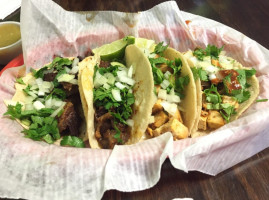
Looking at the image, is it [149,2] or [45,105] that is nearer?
[45,105]

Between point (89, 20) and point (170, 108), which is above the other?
point (89, 20)

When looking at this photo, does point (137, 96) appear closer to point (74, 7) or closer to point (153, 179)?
point (153, 179)

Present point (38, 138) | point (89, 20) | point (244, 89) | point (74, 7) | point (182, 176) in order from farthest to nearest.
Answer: point (74, 7) < point (89, 20) < point (244, 89) < point (38, 138) < point (182, 176)

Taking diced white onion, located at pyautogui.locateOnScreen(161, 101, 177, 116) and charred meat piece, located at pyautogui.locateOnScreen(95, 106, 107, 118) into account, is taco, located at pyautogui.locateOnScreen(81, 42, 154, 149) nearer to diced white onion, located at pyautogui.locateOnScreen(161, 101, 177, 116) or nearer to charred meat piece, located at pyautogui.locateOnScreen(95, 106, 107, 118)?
charred meat piece, located at pyautogui.locateOnScreen(95, 106, 107, 118)

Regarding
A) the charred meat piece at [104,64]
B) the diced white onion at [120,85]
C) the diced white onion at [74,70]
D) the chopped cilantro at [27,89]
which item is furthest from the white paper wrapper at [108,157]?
the charred meat piece at [104,64]

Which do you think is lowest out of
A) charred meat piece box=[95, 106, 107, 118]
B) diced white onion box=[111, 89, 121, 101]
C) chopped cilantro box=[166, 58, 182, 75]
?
charred meat piece box=[95, 106, 107, 118]

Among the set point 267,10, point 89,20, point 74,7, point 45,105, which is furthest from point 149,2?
point 45,105

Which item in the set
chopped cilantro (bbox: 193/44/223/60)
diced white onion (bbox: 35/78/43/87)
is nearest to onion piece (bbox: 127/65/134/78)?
chopped cilantro (bbox: 193/44/223/60)

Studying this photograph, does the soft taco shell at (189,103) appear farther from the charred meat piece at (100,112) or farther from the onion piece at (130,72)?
the charred meat piece at (100,112)
